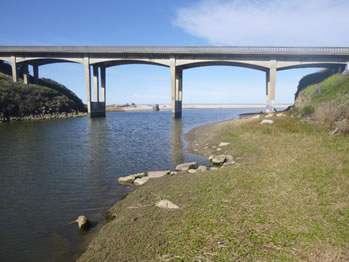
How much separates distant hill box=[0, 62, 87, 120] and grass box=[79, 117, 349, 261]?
184ft

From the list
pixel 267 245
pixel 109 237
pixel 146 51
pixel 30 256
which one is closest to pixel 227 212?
pixel 267 245

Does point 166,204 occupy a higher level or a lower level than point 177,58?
lower

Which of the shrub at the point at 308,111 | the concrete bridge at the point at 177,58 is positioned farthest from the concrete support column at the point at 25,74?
the shrub at the point at 308,111

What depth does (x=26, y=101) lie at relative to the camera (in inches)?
2271

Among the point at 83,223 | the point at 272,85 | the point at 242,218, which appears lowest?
the point at 83,223

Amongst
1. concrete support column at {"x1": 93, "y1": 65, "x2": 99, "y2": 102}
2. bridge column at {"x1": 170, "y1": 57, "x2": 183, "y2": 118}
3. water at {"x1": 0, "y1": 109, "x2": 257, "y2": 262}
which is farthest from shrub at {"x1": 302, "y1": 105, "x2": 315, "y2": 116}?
concrete support column at {"x1": 93, "y1": 65, "x2": 99, "y2": 102}

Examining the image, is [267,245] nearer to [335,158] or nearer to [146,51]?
[335,158]

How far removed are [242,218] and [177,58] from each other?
178ft

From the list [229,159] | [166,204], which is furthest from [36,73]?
[166,204]

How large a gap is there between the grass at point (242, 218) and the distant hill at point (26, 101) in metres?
56.0

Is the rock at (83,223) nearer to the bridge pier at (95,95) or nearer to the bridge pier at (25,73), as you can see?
the bridge pier at (95,95)

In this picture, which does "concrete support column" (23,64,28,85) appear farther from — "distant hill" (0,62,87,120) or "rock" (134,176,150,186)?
"rock" (134,176,150,186)

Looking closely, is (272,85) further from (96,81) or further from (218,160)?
(96,81)

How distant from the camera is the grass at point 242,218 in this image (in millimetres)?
5016
